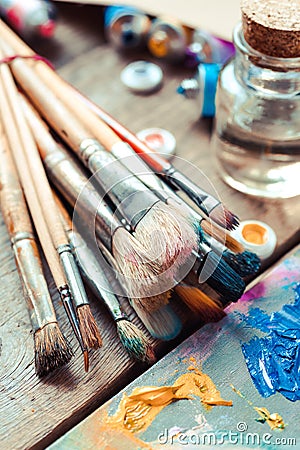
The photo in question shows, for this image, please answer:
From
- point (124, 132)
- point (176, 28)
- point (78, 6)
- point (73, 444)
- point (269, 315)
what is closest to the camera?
point (73, 444)

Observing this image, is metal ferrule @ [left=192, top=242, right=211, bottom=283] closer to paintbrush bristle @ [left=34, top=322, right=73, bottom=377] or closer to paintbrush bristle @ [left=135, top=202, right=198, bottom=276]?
paintbrush bristle @ [left=135, top=202, right=198, bottom=276]

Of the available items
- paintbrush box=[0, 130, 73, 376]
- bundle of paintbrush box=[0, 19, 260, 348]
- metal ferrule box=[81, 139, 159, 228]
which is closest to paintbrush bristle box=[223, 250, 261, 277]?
bundle of paintbrush box=[0, 19, 260, 348]

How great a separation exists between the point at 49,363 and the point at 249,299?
253 mm

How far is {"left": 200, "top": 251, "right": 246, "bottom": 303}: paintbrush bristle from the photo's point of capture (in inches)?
28.4

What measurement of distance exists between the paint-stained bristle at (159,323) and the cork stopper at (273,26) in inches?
13.3

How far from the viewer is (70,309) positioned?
727 millimetres

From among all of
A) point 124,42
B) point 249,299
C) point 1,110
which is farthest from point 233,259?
point 124,42

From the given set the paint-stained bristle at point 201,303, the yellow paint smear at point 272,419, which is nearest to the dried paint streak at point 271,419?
the yellow paint smear at point 272,419

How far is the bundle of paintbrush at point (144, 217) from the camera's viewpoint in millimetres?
710

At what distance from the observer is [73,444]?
658 mm

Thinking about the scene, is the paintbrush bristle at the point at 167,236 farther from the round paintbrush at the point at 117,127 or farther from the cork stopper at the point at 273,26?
the cork stopper at the point at 273,26

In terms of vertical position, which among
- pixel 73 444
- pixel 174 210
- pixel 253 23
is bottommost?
pixel 73 444

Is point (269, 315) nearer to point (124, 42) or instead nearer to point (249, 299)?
point (249, 299)

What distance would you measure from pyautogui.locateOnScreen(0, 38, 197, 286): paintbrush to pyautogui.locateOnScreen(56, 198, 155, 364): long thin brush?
0.07 m
